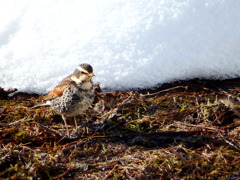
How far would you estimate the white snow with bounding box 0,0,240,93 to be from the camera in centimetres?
564

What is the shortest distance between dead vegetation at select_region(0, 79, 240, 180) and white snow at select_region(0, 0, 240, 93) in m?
0.23

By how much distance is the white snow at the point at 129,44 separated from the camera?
5645mm

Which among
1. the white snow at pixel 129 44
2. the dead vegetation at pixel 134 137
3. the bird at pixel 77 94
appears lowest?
the dead vegetation at pixel 134 137

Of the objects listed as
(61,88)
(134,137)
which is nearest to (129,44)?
(61,88)

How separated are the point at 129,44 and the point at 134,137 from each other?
1.89 meters

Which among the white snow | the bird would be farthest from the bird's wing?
the white snow

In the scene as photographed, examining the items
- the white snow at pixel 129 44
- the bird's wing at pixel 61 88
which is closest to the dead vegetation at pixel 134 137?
the white snow at pixel 129 44

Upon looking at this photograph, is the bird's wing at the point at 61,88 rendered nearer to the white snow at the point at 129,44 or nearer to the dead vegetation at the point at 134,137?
the dead vegetation at the point at 134,137

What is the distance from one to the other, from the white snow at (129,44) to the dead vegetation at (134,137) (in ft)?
0.75

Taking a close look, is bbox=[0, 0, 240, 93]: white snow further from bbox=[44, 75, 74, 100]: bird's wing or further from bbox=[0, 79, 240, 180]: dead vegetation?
bbox=[44, 75, 74, 100]: bird's wing

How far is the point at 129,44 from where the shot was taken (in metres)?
5.87

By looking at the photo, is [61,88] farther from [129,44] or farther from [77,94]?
[129,44]

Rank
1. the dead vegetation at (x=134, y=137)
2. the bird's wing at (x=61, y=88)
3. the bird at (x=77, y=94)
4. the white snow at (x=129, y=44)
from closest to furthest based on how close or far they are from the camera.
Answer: the dead vegetation at (x=134, y=137)
the bird at (x=77, y=94)
the bird's wing at (x=61, y=88)
the white snow at (x=129, y=44)

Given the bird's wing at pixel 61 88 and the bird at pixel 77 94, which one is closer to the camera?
the bird at pixel 77 94
